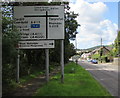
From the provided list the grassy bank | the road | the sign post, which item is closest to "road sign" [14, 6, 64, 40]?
the sign post

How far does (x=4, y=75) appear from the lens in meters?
7.85

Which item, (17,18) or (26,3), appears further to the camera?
(26,3)

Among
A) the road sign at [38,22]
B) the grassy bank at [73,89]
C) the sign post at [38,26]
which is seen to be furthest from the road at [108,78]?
the road sign at [38,22]

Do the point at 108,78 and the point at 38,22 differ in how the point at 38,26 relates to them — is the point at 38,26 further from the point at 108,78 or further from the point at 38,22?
the point at 108,78

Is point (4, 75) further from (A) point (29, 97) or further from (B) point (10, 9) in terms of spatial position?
(B) point (10, 9)

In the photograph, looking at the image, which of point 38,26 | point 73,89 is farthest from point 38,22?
point 73,89

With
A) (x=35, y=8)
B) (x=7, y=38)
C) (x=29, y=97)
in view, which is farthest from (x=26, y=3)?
(x=29, y=97)

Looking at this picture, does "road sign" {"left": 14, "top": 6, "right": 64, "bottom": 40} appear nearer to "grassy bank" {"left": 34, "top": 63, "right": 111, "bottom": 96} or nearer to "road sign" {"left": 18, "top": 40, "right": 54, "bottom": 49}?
"road sign" {"left": 18, "top": 40, "right": 54, "bottom": 49}

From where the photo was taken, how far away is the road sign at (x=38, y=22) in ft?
38.0

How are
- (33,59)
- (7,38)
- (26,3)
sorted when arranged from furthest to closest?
(33,59) → (26,3) → (7,38)

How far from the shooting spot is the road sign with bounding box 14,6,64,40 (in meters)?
11.6

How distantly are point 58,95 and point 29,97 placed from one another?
3.89ft

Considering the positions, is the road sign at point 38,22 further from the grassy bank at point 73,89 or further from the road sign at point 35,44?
the grassy bank at point 73,89

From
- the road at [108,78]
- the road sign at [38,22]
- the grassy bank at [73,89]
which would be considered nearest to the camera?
the grassy bank at [73,89]
